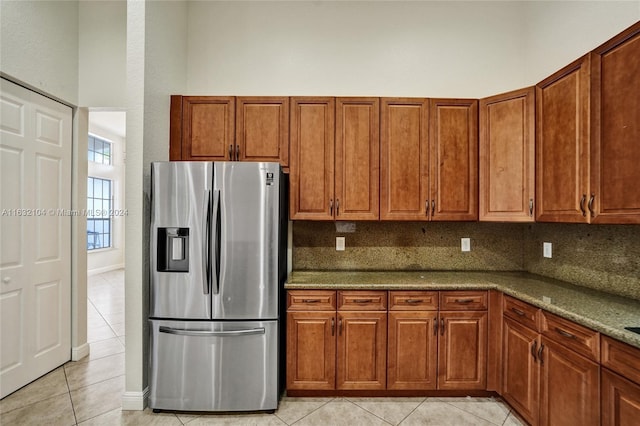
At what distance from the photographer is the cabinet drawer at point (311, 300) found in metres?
2.27

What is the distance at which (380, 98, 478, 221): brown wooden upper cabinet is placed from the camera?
253cm

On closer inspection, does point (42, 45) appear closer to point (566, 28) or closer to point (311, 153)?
point (311, 153)

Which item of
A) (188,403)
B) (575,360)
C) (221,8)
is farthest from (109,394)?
(221,8)

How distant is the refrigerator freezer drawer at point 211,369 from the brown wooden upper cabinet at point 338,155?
1105mm

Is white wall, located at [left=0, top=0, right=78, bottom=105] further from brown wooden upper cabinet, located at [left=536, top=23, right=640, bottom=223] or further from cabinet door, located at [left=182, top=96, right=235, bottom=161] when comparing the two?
brown wooden upper cabinet, located at [left=536, top=23, right=640, bottom=223]

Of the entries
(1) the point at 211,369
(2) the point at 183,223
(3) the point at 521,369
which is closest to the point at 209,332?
(1) the point at 211,369

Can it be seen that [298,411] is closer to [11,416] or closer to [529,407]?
[529,407]

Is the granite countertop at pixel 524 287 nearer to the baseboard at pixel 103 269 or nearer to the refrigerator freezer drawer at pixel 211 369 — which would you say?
the refrigerator freezer drawer at pixel 211 369

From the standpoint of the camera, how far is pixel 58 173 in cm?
270

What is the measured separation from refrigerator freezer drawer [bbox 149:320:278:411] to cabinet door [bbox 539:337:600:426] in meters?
1.77

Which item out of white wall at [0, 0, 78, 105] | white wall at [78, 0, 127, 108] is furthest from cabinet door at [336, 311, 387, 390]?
white wall at [0, 0, 78, 105]

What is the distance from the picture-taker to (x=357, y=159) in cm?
253

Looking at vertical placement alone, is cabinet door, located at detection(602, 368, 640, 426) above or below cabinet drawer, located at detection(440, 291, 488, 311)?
below

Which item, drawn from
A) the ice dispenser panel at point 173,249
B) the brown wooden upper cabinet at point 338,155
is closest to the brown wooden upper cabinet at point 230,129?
the brown wooden upper cabinet at point 338,155
